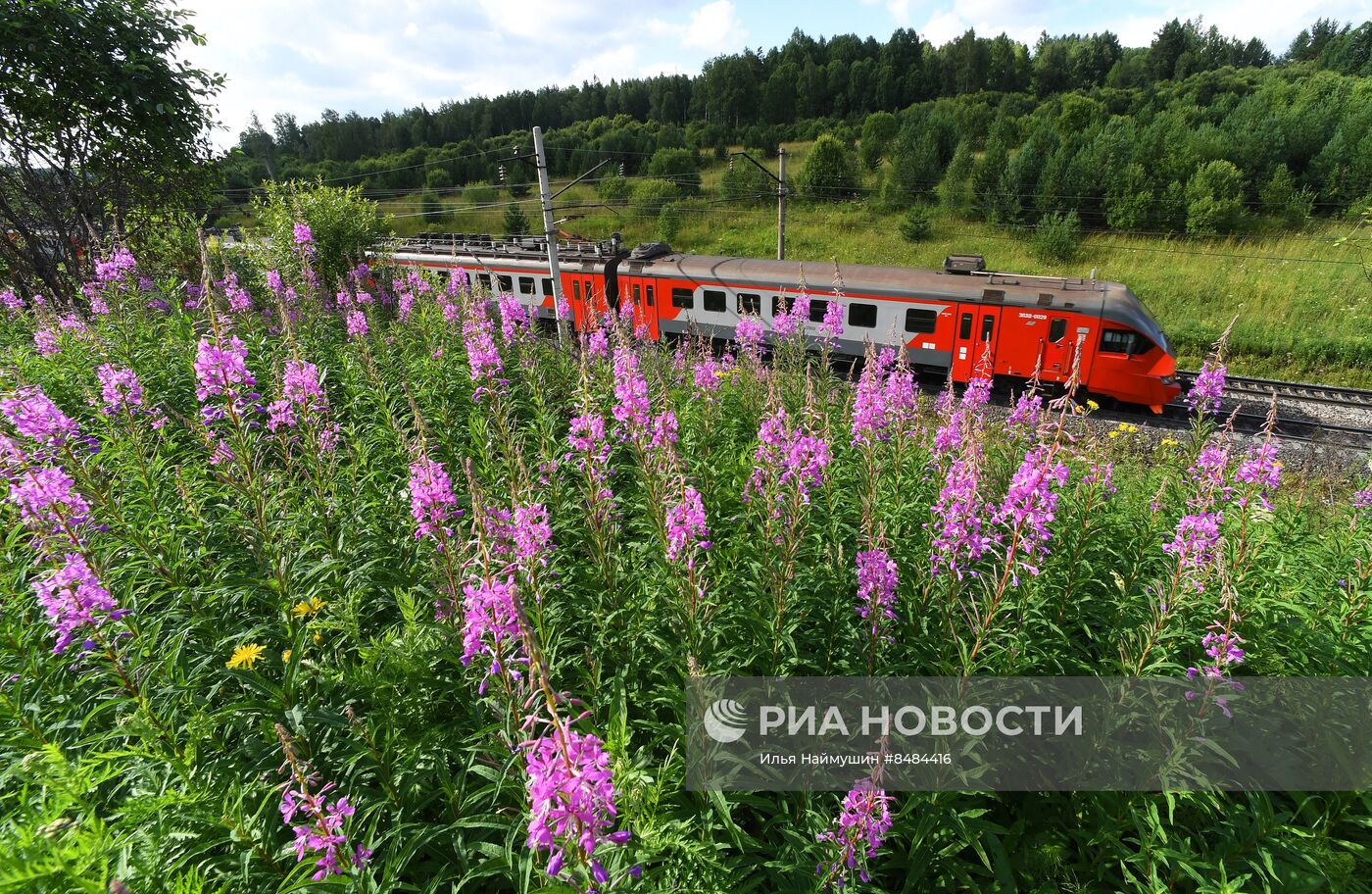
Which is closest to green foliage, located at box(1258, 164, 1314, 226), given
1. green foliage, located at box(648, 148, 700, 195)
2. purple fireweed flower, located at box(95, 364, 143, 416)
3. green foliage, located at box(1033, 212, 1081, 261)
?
green foliage, located at box(1033, 212, 1081, 261)

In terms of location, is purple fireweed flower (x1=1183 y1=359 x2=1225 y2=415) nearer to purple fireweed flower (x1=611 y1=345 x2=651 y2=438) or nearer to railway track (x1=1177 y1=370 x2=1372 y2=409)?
purple fireweed flower (x1=611 y1=345 x2=651 y2=438)

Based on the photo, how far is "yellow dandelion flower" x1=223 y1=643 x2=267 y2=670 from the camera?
2900mm

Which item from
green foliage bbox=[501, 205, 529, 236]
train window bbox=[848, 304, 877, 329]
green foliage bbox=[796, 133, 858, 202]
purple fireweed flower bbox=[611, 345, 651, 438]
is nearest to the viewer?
purple fireweed flower bbox=[611, 345, 651, 438]

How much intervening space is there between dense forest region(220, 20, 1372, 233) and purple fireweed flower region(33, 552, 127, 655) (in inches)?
380

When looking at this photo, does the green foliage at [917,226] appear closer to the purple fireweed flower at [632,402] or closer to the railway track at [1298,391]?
the railway track at [1298,391]

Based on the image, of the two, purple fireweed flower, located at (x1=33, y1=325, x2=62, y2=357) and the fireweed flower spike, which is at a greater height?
purple fireweed flower, located at (x1=33, y1=325, x2=62, y2=357)

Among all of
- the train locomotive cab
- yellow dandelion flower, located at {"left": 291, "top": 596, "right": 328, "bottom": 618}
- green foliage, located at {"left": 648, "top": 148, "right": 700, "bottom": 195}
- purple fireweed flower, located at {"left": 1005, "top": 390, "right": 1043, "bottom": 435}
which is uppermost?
green foliage, located at {"left": 648, "top": 148, "right": 700, "bottom": 195}

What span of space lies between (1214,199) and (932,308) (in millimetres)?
25705

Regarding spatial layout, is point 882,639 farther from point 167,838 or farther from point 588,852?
point 167,838

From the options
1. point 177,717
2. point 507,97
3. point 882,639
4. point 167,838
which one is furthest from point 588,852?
point 507,97

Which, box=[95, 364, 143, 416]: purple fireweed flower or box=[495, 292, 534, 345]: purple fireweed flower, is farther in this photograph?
box=[495, 292, 534, 345]: purple fireweed flower

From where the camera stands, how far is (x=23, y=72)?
9648 millimetres

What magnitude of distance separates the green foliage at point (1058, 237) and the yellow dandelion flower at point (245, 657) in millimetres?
33001

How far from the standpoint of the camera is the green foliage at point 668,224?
3738cm
